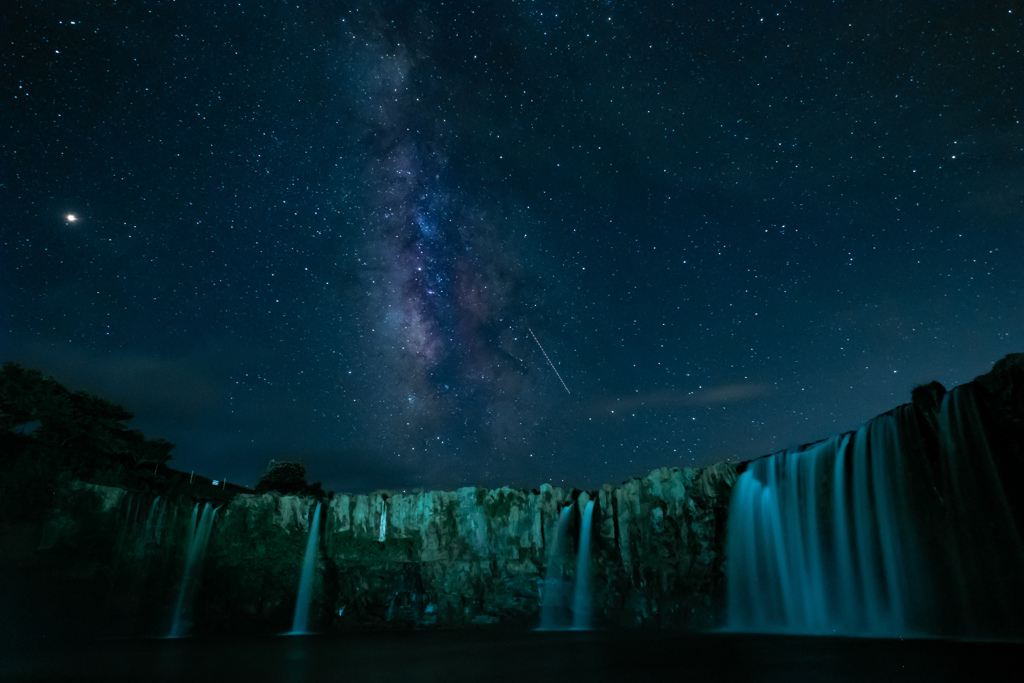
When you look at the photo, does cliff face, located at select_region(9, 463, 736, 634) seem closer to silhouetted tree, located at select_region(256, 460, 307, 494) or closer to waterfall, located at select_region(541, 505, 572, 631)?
waterfall, located at select_region(541, 505, 572, 631)

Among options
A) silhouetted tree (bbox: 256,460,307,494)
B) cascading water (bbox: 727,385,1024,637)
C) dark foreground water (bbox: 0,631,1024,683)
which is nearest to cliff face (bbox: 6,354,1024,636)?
cascading water (bbox: 727,385,1024,637)

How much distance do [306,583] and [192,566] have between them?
241 inches

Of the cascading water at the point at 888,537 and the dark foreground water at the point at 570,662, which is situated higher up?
the cascading water at the point at 888,537

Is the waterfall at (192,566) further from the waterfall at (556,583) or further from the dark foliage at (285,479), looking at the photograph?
the waterfall at (556,583)

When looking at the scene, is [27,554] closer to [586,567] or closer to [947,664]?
[586,567]

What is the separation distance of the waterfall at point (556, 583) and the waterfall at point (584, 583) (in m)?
0.74

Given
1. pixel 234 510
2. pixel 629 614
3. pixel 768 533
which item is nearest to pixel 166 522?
pixel 234 510

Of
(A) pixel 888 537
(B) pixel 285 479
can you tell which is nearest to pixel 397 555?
(B) pixel 285 479

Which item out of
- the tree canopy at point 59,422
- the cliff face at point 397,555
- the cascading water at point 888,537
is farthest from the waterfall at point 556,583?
the tree canopy at point 59,422

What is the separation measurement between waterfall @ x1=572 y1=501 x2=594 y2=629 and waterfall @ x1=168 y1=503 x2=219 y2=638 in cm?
2024

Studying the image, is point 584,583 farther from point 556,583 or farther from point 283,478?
point 283,478

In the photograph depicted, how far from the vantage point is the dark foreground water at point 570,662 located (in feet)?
28.2

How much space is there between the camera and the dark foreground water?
8.61 metres

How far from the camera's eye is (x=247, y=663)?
1230 cm
